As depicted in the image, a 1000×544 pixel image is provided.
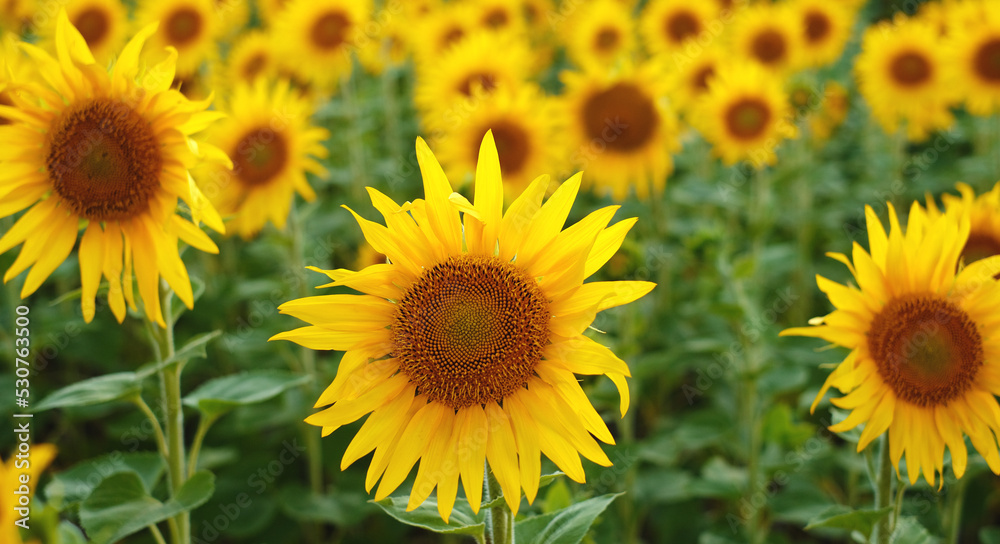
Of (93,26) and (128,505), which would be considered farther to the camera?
(93,26)

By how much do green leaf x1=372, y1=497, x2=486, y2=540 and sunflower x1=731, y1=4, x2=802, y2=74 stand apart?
4549 mm

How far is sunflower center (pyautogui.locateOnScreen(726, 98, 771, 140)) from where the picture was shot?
182 inches

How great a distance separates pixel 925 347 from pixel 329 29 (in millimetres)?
4599

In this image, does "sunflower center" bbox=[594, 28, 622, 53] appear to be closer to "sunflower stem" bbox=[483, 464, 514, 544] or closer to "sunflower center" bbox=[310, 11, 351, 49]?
"sunflower center" bbox=[310, 11, 351, 49]

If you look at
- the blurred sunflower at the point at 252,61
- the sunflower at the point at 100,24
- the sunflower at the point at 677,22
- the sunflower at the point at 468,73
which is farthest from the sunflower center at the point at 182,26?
the sunflower at the point at 677,22

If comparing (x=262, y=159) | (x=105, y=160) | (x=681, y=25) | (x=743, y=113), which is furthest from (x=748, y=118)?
(x=105, y=160)

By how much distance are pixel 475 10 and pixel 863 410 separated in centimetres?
492

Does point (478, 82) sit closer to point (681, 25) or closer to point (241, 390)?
point (681, 25)

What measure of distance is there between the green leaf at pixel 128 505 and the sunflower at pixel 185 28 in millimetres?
3917

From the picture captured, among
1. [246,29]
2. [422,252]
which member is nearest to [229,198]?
[422,252]

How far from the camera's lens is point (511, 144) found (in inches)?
171

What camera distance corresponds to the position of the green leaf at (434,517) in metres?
1.69

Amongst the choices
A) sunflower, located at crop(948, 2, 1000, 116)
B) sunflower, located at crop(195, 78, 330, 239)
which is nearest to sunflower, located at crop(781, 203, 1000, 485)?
sunflower, located at crop(195, 78, 330, 239)

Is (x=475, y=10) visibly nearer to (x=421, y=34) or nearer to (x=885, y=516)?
(x=421, y=34)
